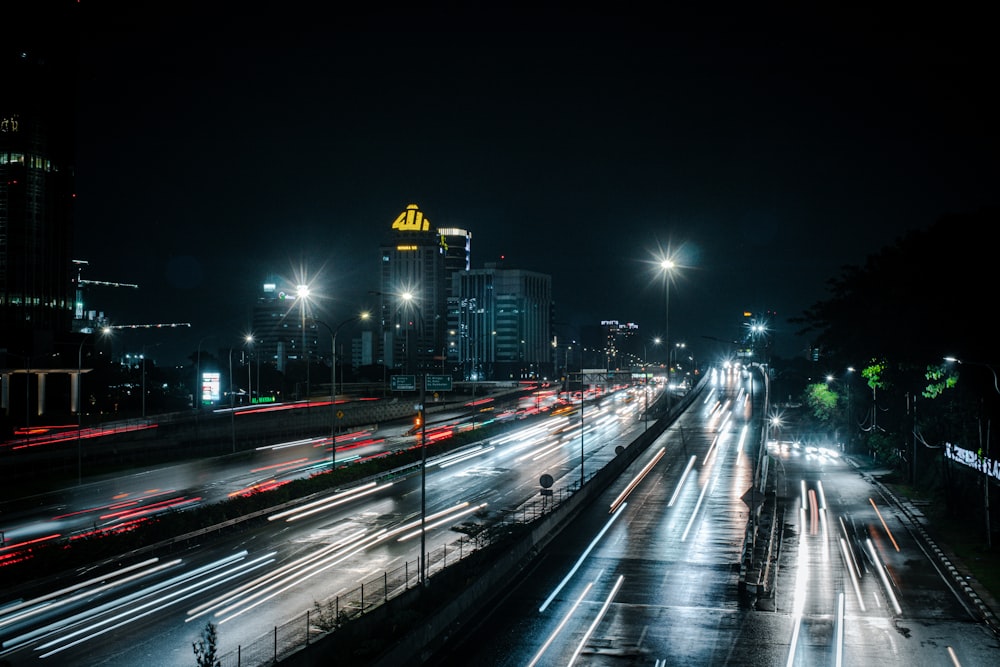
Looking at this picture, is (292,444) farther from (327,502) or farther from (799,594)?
(799,594)

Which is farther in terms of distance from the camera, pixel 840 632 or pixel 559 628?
pixel 559 628

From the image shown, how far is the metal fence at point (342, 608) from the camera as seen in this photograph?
21688 mm

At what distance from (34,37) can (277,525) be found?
401 feet

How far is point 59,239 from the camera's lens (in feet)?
413

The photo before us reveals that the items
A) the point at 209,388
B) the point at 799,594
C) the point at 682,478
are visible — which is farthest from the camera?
the point at 209,388

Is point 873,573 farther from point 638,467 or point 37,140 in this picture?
point 37,140

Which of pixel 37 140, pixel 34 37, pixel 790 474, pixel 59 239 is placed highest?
pixel 34 37

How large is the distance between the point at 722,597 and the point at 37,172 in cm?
12601

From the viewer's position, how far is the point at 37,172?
404ft

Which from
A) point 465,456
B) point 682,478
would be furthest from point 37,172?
point 682,478

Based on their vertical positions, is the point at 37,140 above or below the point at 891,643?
above

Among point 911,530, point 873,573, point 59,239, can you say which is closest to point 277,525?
point 873,573

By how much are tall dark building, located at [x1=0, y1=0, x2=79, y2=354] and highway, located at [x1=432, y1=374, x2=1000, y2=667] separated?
10059 centimetres

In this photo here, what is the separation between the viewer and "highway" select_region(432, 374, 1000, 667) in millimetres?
23078
